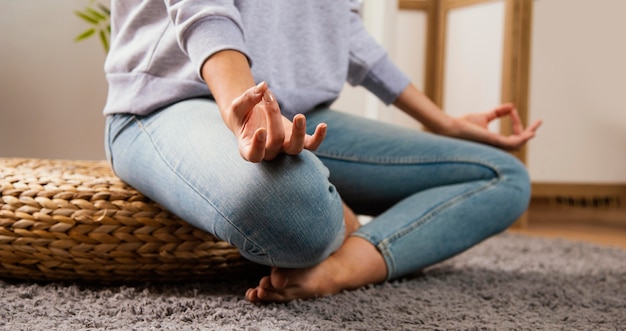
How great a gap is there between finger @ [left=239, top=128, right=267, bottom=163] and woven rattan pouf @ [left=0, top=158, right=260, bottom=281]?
1.14 feet

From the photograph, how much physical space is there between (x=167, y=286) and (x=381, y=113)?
1125 mm

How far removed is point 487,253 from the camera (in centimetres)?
151

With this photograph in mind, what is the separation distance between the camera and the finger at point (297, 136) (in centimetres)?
65

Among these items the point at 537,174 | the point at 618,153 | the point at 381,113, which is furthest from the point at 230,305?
the point at 618,153

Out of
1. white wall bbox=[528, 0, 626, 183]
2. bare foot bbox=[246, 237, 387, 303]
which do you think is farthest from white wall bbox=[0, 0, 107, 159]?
white wall bbox=[528, 0, 626, 183]

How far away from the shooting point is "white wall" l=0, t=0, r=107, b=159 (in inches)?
80.7

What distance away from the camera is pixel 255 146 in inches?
26.3

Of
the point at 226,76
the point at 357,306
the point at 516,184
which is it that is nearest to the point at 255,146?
the point at 226,76

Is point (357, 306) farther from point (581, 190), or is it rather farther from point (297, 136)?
point (581, 190)

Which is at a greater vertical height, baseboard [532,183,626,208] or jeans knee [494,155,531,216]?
jeans knee [494,155,531,216]

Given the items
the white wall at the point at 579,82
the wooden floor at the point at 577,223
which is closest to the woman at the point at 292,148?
the wooden floor at the point at 577,223

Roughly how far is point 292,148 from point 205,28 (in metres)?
0.22

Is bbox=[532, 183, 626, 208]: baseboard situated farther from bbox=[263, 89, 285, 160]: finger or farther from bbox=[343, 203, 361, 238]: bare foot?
bbox=[263, 89, 285, 160]: finger

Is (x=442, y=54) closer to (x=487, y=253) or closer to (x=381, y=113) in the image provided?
(x=381, y=113)
